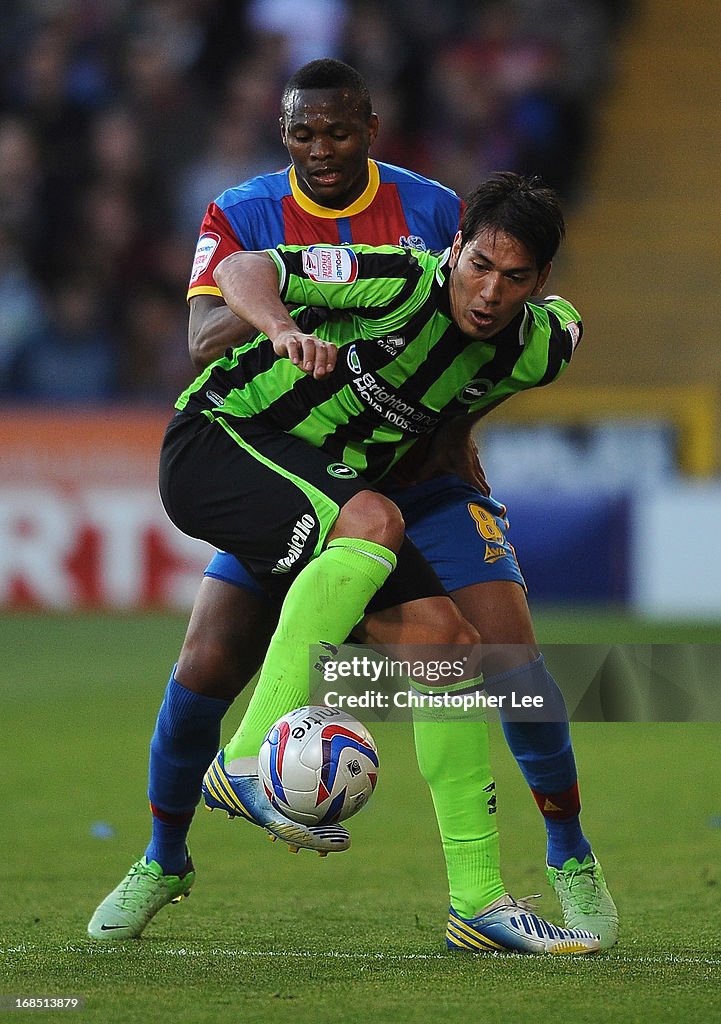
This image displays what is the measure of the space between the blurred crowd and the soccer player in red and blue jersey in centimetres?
706

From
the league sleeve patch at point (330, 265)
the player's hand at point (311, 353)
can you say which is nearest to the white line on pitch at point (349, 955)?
the player's hand at point (311, 353)

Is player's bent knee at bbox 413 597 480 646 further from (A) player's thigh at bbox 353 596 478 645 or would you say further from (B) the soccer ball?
(B) the soccer ball

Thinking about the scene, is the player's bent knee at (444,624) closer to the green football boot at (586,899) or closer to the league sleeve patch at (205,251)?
the green football boot at (586,899)

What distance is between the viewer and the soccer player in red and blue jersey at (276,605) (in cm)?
388

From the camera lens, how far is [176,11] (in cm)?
1298

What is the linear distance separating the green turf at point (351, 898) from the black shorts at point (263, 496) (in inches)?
32.0

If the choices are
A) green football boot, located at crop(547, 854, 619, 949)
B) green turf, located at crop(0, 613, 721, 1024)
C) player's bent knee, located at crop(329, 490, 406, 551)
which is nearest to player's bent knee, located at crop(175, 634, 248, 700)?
green turf, located at crop(0, 613, 721, 1024)

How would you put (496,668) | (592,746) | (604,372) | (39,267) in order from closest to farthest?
(496,668), (592,746), (39,267), (604,372)

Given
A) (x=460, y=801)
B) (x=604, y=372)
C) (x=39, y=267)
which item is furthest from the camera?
(x=604, y=372)

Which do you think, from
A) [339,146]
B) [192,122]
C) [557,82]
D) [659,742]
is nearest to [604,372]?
[557,82]

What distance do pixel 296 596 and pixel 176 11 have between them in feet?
34.5

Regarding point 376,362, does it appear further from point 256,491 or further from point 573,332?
point 573,332

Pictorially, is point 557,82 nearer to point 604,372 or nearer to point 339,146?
point 604,372

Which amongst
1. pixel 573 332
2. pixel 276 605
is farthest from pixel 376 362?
pixel 276 605
